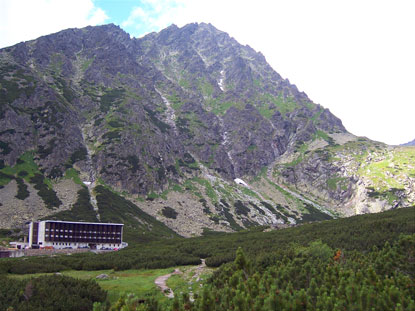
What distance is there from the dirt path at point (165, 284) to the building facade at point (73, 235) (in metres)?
50.8

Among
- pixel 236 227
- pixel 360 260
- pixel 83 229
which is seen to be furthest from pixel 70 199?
pixel 360 260

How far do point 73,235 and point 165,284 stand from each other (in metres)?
63.4

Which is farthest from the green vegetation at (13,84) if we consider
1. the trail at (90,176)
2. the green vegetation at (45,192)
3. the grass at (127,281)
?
the grass at (127,281)

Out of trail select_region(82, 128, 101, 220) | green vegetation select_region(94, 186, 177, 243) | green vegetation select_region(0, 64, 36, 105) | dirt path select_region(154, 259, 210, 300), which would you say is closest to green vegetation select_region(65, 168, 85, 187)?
trail select_region(82, 128, 101, 220)

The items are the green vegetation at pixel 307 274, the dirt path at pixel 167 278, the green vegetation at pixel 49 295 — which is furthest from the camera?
the dirt path at pixel 167 278

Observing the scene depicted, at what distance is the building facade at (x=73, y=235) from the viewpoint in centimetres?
9150

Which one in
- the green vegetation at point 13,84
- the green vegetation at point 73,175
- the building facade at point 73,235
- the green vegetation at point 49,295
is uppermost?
the green vegetation at point 13,84

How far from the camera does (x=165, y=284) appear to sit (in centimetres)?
4328

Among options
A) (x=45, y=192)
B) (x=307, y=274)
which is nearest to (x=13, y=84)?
(x=45, y=192)

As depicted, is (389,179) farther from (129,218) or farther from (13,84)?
(13,84)

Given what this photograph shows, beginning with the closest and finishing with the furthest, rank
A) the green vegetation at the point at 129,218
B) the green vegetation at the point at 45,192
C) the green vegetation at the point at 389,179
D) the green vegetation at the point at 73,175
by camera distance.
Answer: the green vegetation at the point at 129,218, the green vegetation at the point at 45,192, the green vegetation at the point at 73,175, the green vegetation at the point at 389,179

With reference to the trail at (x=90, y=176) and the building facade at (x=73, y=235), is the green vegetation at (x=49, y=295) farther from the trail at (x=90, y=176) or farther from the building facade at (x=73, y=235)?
the trail at (x=90, y=176)

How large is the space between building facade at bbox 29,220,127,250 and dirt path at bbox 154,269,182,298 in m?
50.8

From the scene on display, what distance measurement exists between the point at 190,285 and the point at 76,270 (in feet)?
78.9
